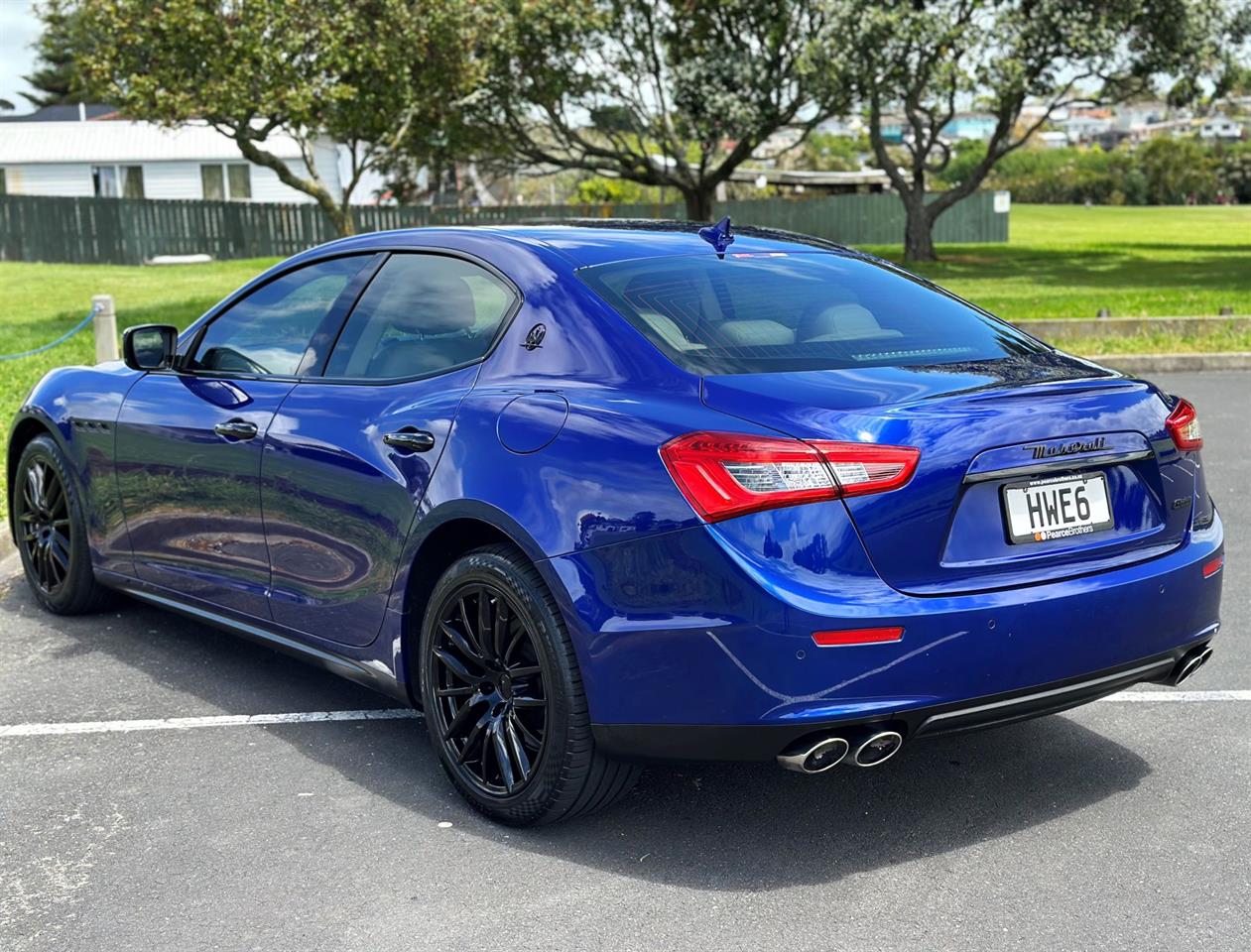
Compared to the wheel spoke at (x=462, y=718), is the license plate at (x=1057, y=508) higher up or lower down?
higher up

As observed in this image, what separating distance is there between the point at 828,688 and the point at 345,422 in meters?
1.82

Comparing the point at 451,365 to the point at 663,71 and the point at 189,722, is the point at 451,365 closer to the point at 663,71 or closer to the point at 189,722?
the point at 189,722

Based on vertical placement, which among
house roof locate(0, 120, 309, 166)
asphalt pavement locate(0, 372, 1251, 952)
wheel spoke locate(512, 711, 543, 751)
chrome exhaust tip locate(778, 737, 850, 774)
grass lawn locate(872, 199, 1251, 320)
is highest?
house roof locate(0, 120, 309, 166)

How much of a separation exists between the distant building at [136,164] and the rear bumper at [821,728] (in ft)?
151

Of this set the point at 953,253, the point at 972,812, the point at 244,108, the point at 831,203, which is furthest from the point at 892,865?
the point at 831,203

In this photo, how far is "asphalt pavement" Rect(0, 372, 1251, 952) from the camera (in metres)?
3.55

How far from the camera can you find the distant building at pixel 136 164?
4897 cm

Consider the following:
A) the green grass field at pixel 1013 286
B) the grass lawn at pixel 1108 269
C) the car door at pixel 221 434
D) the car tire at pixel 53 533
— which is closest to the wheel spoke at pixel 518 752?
the car door at pixel 221 434

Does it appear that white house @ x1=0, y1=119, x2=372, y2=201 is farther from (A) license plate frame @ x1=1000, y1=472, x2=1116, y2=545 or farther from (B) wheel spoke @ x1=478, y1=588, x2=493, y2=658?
(A) license plate frame @ x1=1000, y1=472, x2=1116, y2=545

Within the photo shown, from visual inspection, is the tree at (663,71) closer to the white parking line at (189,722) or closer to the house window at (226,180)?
the house window at (226,180)

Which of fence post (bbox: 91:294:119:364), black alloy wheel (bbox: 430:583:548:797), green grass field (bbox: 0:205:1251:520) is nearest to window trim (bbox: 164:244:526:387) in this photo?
black alloy wheel (bbox: 430:583:548:797)

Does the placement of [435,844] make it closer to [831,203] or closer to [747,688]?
[747,688]

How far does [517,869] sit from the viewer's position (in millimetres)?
3900

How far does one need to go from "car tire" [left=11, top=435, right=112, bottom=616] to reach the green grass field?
7.83 ft
